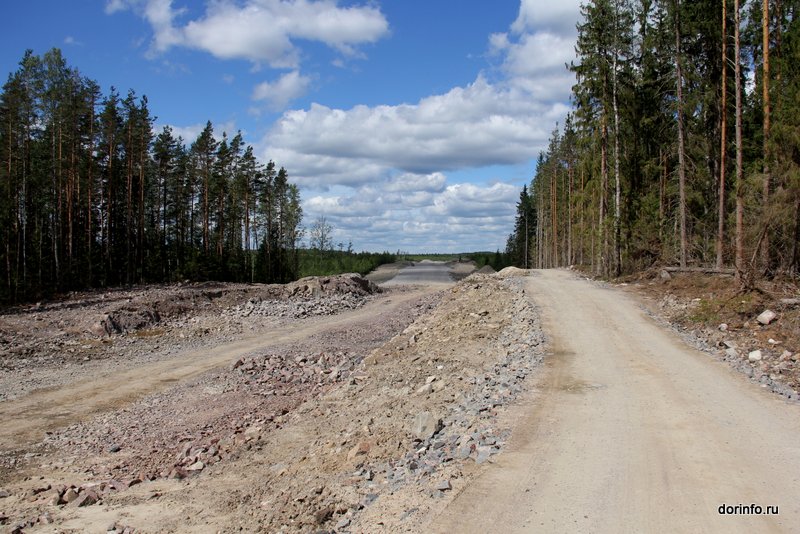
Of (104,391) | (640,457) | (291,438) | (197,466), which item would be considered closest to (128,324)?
(104,391)

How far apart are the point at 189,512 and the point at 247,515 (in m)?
0.98

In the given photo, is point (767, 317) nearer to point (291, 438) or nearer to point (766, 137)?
point (766, 137)

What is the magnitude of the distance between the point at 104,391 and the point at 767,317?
16.8 meters

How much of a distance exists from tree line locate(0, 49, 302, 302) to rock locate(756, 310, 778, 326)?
3302 cm

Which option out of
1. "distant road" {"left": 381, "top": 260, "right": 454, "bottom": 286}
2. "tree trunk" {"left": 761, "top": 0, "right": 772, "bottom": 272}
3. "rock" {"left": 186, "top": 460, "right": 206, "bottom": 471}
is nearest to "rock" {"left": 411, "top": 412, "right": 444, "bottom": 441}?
"rock" {"left": 186, "top": 460, "right": 206, "bottom": 471}

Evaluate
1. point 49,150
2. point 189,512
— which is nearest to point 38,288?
point 49,150

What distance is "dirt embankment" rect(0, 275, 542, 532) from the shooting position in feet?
19.9

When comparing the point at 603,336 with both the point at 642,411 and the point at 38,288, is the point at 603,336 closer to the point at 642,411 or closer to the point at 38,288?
the point at 642,411

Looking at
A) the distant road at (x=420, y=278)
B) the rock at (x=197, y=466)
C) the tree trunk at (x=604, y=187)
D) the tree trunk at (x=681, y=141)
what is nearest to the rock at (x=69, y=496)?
the rock at (x=197, y=466)

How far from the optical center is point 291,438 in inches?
368

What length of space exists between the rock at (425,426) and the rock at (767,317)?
9.60m

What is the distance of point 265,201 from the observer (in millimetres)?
61281

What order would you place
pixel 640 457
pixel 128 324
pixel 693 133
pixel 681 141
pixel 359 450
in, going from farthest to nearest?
pixel 693 133
pixel 681 141
pixel 128 324
pixel 359 450
pixel 640 457

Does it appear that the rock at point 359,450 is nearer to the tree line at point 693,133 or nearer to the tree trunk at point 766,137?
the tree line at point 693,133
